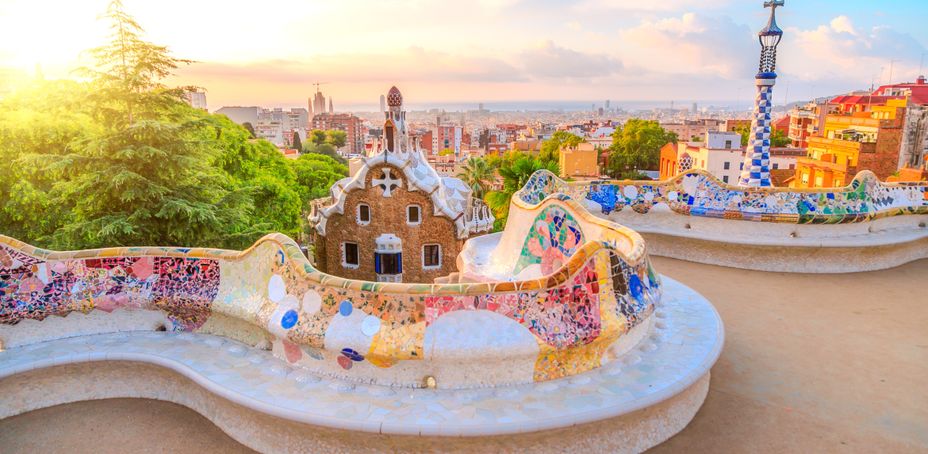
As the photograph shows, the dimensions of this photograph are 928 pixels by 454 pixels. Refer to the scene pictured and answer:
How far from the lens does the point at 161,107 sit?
43.0 ft

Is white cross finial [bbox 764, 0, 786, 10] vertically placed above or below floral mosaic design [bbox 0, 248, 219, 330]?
above

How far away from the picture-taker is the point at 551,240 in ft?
28.0

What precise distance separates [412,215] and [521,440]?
20435 mm

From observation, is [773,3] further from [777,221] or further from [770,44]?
[777,221]

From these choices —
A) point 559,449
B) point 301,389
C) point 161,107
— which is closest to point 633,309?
point 559,449

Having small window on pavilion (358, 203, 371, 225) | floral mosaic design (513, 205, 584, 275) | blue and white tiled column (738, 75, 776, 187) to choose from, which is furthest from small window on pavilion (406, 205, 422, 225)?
floral mosaic design (513, 205, 584, 275)

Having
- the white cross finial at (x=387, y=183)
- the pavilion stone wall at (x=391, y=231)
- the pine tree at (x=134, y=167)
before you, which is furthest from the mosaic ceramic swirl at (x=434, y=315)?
the pavilion stone wall at (x=391, y=231)

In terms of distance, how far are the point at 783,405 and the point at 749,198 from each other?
6888mm

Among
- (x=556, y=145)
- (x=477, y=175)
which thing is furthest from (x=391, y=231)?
(x=556, y=145)

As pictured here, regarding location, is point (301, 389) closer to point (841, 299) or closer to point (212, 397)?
point (212, 397)

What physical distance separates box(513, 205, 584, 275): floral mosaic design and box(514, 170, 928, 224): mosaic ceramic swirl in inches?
113

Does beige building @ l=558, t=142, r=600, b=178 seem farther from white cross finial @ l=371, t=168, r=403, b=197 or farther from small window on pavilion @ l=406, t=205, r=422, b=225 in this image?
white cross finial @ l=371, t=168, r=403, b=197

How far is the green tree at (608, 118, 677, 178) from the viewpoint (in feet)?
208

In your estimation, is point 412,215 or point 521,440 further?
point 412,215
